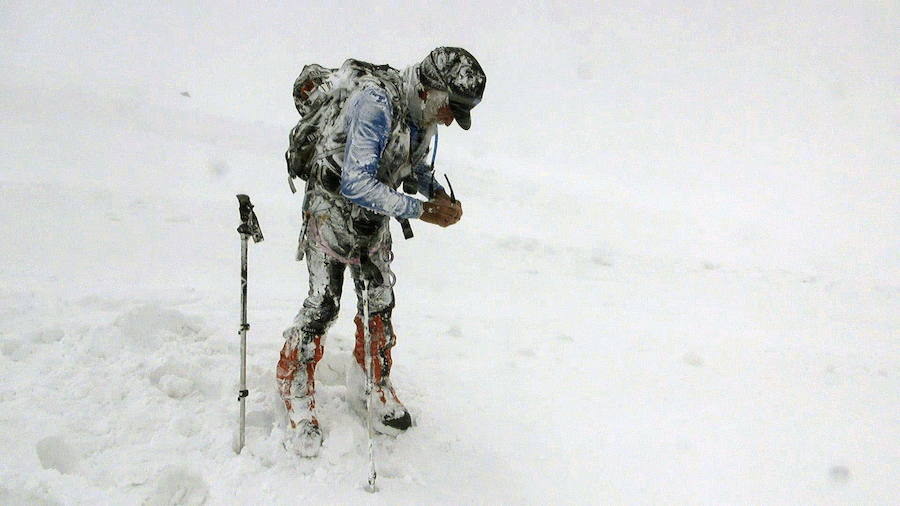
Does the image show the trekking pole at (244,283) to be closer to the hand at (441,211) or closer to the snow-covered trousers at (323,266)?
the snow-covered trousers at (323,266)

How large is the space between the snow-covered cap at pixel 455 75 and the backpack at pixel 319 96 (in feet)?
0.73

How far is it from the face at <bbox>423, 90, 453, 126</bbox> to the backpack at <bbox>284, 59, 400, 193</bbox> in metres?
0.19

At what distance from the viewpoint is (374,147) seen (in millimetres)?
2779

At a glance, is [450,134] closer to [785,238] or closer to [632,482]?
[785,238]

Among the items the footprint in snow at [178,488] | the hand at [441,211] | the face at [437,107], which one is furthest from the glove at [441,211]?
the footprint in snow at [178,488]

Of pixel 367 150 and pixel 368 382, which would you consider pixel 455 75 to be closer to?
pixel 367 150

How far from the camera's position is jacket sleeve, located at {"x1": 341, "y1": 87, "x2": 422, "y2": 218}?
2748 millimetres

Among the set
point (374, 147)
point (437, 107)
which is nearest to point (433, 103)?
point (437, 107)

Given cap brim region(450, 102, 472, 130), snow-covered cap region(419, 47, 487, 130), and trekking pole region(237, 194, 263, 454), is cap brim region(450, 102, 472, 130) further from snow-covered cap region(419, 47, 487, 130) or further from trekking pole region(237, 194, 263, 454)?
trekking pole region(237, 194, 263, 454)

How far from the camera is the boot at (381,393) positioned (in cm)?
342

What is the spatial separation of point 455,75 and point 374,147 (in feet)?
1.87

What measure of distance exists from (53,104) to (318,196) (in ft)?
40.1

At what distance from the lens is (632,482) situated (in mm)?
3412

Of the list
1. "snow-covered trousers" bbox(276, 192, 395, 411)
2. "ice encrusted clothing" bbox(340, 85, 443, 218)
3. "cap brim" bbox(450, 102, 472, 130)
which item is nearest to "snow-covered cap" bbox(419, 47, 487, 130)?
"cap brim" bbox(450, 102, 472, 130)
